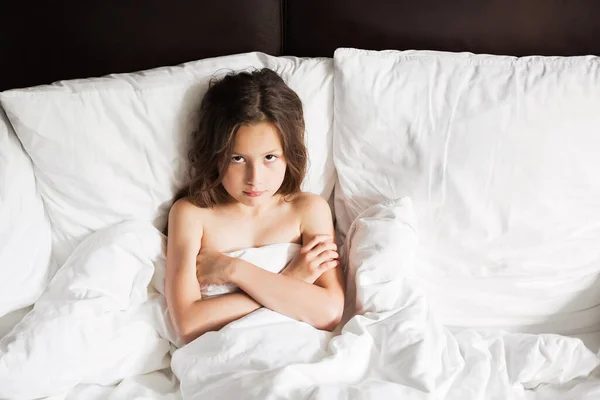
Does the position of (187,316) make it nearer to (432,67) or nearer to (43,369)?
(43,369)

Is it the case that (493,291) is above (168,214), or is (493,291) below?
below

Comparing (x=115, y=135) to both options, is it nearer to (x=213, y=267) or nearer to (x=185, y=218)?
(x=185, y=218)

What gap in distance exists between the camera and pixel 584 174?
1.23 m

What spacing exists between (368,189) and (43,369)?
73cm

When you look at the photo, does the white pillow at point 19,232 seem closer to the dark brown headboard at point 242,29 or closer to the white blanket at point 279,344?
the white blanket at point 279,344

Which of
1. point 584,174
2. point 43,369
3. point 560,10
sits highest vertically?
point 560,10

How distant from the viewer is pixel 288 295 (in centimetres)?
117

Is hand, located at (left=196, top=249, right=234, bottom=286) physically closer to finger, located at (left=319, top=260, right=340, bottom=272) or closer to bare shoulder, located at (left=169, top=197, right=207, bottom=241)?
bare shoulder, located at (left=169, top=197, right=207, bottom=241)

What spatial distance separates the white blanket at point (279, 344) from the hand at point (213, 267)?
69mm

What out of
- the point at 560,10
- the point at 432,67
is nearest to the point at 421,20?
the point at 432,67

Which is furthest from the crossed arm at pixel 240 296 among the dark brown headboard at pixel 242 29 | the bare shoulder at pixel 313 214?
the dark brown headboard at pixel 242 29

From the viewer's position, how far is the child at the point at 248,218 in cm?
117

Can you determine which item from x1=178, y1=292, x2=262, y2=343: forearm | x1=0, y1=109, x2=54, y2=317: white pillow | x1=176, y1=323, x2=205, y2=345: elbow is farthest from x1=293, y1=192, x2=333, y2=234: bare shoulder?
x1=0, y1=109, x2=54, y2=317: white pillow

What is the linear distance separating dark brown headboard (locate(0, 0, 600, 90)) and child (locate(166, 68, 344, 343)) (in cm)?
18
